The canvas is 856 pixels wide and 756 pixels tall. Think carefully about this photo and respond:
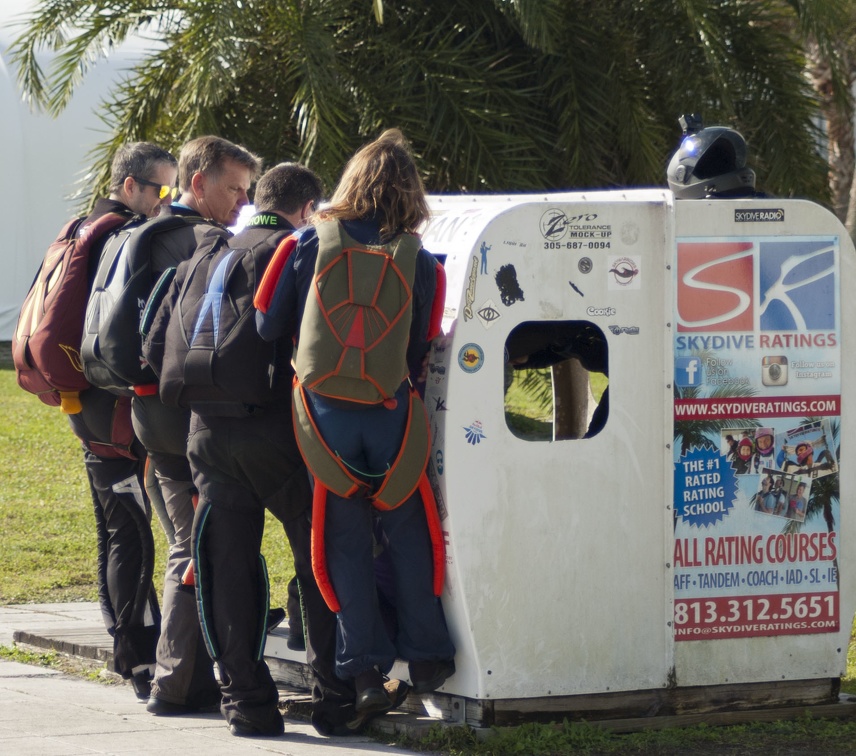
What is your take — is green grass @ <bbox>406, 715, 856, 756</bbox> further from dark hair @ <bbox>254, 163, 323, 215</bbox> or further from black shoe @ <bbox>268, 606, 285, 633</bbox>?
dark hair @ <bbox>254, 163, 323, 215</bbox>

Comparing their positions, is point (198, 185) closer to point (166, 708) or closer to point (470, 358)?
point (470, 358)

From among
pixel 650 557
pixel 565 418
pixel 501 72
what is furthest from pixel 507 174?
pixel 650 557

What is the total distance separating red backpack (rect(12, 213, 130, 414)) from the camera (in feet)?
17.2

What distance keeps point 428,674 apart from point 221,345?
121cm

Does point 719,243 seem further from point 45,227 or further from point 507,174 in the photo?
point 45,227

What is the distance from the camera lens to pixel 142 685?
518 cm

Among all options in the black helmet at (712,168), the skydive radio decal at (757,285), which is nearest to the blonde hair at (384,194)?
the skydive radio decal at (757,285)

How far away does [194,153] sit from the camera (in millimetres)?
5055

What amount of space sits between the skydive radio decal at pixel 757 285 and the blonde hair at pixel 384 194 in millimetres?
898

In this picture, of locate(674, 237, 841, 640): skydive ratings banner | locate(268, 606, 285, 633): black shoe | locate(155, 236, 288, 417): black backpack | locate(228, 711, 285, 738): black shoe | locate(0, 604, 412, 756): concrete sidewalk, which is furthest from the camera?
locate(268, 606, 285, 633): black shoe

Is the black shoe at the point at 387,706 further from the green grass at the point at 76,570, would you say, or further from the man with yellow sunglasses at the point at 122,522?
the man with yellow sunglasses at the point at 122,522

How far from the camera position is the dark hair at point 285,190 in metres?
4.71

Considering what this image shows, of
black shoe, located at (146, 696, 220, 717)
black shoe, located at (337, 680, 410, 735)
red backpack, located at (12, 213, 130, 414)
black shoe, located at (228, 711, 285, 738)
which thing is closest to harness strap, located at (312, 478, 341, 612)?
black shoe, located at (337, 680, 410, 735)

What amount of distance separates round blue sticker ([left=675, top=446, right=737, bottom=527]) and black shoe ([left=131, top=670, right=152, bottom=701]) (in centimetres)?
202
